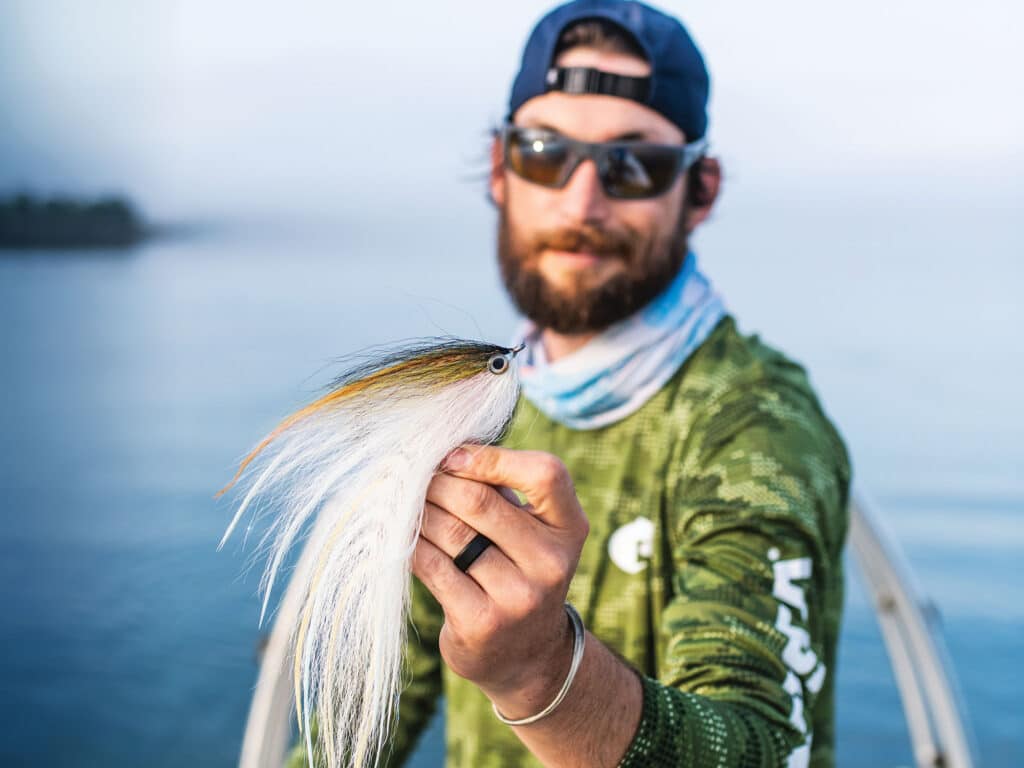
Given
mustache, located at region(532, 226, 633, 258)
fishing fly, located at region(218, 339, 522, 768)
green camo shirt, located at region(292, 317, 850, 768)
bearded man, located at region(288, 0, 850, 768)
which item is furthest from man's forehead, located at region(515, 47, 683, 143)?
fishing fly, located at region(218, 339, 522, 768)

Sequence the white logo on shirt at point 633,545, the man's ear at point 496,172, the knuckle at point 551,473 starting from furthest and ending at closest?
the man's ear at point 496,172 < the white logo on shirt at point 633,545 < the knuckle at point 551,473

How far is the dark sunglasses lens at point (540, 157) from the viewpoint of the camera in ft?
6.93

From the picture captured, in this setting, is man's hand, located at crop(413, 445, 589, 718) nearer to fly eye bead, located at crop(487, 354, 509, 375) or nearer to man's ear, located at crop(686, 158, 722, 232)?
fly eye bead, located at crop(487, 354, 509, 375)

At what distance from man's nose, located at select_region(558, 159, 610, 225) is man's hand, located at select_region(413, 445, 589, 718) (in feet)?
3.73

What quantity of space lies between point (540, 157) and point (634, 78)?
0.28m

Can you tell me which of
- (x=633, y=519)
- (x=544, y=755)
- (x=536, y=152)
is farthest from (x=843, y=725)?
(x=544, y=755)

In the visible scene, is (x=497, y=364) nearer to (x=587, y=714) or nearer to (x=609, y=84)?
(x=587, y=714)

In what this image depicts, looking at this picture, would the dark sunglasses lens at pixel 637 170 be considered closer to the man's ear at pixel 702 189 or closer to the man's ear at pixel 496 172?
the man's ear at pixel 702 189

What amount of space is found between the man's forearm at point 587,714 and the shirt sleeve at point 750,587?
1.0 inches

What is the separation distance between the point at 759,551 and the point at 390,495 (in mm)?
695

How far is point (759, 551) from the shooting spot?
1.53 metres

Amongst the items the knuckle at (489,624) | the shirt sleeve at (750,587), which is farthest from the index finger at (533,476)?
the shirt sleeve at (750,587)

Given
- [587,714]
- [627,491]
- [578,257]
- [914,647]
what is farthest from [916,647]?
[587,714]

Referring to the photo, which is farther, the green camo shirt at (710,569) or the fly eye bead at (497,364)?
the green camo shirt at (710,569)
